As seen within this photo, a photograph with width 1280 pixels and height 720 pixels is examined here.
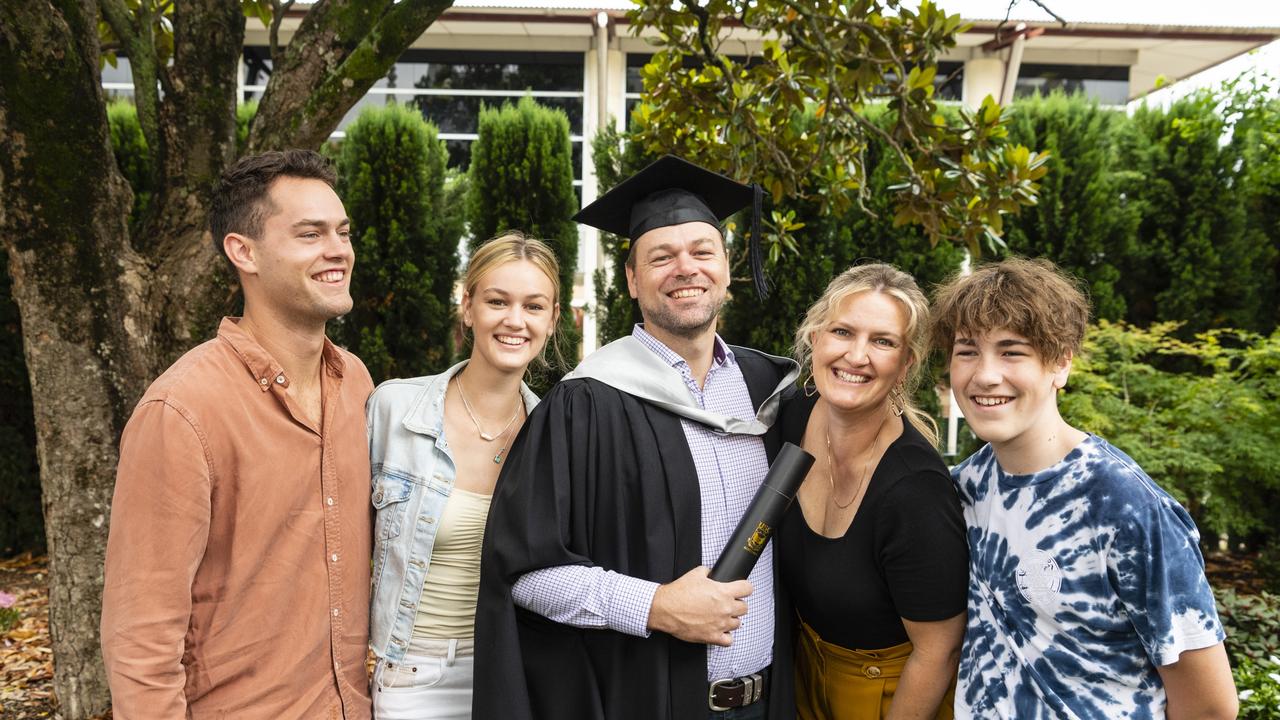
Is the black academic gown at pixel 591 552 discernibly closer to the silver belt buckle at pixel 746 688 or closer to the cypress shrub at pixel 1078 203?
the silver belt buckle at pixel 746 688

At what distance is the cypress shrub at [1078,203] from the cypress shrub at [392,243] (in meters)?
4.31

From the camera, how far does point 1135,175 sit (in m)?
6.29

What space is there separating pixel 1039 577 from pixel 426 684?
150 cm

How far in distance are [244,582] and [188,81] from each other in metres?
2.35

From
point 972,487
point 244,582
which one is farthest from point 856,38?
point 244,582

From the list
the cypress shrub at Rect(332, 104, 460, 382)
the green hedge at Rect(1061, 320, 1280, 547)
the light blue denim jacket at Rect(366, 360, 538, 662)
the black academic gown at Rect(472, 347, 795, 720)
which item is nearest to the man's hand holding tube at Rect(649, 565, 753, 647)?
the black academic gown at Rect(472, 347, 795, 720)

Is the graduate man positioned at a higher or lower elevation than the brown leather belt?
higher

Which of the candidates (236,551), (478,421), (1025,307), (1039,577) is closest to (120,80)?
(478,421)

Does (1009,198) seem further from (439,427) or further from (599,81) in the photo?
(599,81)

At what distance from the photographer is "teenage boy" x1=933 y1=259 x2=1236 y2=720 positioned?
63.4 inches

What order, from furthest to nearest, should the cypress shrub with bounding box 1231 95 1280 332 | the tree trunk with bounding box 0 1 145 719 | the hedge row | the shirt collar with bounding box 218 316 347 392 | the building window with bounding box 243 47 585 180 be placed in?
the building window with bounding box 243 47 585 180 < the cypress shrub with bounding box 1231 95 1280 332 < the hedge row < the tree trunk with bounding box 0 1 145 719 < the shirt collar with bounding box 218 316 347 392

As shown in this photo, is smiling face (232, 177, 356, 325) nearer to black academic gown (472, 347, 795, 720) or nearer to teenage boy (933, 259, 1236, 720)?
black academic gown (472, 347, 795, 720)

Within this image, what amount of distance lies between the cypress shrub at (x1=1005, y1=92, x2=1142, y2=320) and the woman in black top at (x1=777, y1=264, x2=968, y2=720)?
4596 mm

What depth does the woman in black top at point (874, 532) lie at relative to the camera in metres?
1.99
